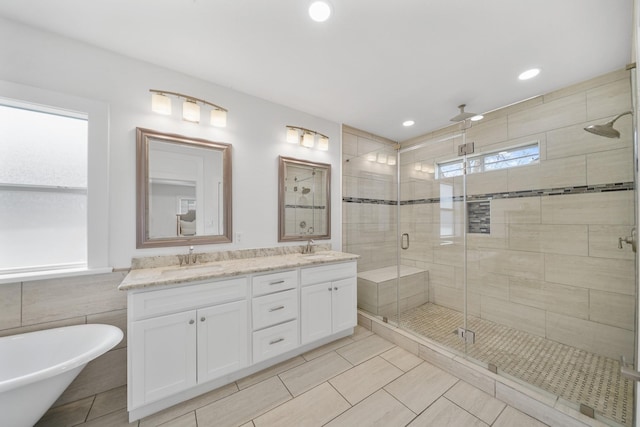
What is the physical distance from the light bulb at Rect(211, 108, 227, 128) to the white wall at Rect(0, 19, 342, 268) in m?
0.08

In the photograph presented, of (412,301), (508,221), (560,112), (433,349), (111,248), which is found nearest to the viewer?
(111,248)

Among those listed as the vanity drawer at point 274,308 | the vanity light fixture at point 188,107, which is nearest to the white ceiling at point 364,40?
the vanity light fixture at point 188,107

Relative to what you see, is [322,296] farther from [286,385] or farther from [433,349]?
[433,349]

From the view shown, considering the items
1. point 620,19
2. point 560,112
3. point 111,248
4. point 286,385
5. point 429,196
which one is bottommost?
point 286,385

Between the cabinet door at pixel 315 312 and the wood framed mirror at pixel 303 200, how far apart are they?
2.23 ft

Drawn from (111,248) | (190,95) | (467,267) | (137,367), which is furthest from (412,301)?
(190,95)

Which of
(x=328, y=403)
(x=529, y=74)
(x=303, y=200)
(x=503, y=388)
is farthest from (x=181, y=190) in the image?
(x=529, y=74)

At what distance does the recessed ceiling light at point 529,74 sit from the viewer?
6.21 ft

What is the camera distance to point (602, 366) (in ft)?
6.07

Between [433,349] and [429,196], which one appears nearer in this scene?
[433,349]

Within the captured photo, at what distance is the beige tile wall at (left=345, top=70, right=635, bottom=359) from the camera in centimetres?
191

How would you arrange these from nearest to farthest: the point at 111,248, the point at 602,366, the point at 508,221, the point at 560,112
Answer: the point at 111,248
the point at 602,366
the point at 560,112
the point at 508,221

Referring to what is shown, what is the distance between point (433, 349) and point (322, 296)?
3.54 ft

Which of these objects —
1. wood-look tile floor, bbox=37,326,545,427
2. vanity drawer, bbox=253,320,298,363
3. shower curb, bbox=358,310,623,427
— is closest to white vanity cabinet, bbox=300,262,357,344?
vanity drawer, bbox=253,320,298,363
